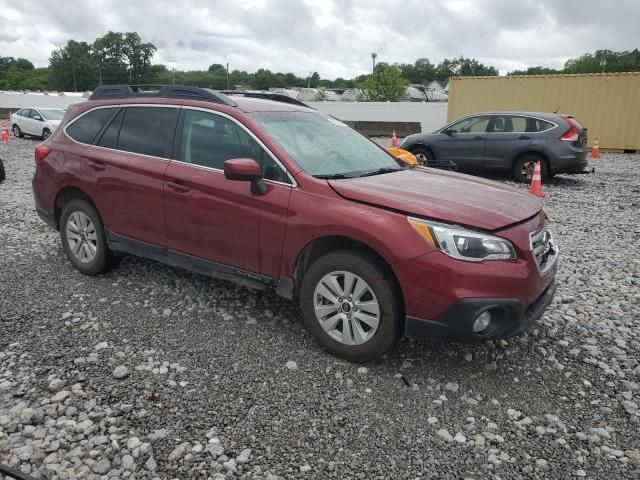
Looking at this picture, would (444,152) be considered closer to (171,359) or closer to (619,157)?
(619,157)

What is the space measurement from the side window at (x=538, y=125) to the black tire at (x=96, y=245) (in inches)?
364

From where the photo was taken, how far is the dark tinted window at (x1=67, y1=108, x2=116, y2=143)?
15.9 feet

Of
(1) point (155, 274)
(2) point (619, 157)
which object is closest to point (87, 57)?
(2) point (619, 157)

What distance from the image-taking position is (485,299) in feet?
9.93

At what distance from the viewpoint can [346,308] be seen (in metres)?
3.39

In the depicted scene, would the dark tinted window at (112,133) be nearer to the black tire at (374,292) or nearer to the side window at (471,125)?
the black tire at (374,292)

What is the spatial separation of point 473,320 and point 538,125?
931cm

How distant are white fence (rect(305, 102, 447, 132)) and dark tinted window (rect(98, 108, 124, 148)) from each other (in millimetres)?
21365

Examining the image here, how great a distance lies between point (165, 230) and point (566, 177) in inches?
429

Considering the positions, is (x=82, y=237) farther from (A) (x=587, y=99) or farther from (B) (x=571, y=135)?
(A) (x=587, y=99)

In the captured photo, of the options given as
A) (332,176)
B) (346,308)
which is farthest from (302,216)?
(346,308)

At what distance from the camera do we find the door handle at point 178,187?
4.05 meters

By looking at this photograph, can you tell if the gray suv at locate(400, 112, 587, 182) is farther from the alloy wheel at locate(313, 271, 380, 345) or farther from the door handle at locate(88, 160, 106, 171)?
the alloy wheel at locate(313, 271, 380, 345)

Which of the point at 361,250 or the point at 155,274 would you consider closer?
the point at 361,250
